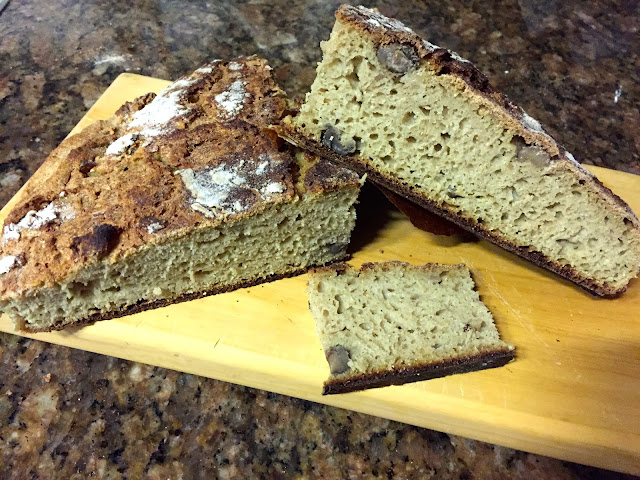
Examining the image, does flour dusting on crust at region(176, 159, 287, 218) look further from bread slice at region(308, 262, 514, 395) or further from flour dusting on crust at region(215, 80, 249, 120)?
bread slice at region(308, 262, 514, 395)

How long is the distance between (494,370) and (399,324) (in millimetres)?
451

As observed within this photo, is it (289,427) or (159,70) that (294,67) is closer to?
(159,70)

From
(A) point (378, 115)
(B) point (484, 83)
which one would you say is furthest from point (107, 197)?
(B) point (484, 83)

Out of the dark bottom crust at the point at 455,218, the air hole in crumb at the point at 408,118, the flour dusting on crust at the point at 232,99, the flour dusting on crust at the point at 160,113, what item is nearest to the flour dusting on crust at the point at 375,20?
the air hole in crumb at the point at 408,118

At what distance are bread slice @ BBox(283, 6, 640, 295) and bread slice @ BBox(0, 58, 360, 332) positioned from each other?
221mm

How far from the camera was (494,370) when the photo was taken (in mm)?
2053

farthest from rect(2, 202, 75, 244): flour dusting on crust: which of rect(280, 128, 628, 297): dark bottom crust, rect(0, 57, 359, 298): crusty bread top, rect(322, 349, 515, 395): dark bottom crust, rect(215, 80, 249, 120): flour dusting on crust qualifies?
rect(322, 349, 515, 395): dark bottom crust

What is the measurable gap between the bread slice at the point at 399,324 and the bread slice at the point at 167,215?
0.93 ft

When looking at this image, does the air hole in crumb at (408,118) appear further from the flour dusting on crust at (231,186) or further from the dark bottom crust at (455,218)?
the flour dusting on crust at (231,186)

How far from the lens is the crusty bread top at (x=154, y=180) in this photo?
1.91 m

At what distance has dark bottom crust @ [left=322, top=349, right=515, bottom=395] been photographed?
190cm

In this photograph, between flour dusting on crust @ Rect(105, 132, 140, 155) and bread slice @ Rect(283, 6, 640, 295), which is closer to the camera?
bread slice @ Rect(283, 6, 640, 295)

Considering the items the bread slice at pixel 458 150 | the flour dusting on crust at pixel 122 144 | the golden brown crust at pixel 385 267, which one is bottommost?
the golden brown crust at pixel 385 267

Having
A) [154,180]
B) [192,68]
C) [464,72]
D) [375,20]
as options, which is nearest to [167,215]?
[154,180]
